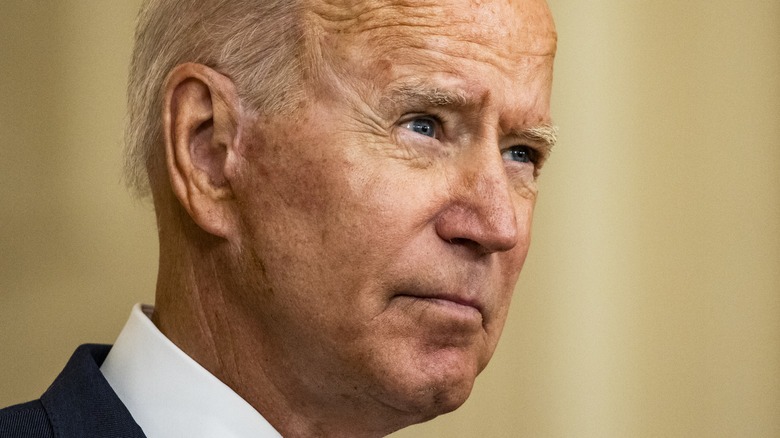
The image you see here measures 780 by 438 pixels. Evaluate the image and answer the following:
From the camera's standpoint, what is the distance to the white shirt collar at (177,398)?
58.3 inches

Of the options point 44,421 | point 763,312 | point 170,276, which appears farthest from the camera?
point 763,312

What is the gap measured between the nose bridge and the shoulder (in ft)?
2.27

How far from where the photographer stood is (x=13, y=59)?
2.17 m

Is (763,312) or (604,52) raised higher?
(604,52)

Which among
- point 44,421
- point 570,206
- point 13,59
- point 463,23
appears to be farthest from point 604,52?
point 44,421

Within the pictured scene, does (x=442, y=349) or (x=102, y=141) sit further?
(x=102, y=141)

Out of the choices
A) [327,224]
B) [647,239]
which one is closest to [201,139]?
[327,224]

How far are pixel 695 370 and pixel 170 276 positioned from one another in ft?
4.79

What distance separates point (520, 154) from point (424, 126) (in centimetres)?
26

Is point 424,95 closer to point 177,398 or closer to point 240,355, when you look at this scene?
point 240,355

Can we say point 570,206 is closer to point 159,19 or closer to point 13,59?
point 159,19

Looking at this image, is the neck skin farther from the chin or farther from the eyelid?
the eyelid

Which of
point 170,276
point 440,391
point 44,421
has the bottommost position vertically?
point 44,421

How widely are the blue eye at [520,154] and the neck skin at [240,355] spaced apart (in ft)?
1.63
